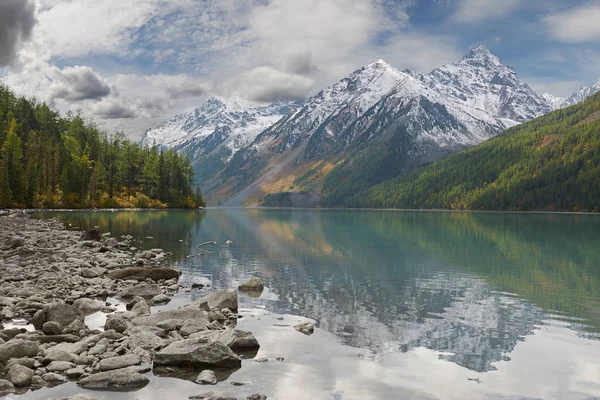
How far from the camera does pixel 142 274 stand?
37.5 meters

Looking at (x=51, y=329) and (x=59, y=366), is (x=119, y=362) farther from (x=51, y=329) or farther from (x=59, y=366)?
(x=51, y=329)

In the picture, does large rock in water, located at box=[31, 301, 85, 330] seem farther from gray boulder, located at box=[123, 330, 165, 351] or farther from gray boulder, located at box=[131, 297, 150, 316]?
gray boulder, located at box=[123, 330, 165, 351]

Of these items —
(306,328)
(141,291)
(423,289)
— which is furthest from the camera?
(423,289)

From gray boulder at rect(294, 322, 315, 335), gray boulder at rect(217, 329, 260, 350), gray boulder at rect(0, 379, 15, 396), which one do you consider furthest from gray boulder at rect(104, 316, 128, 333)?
gray boulder at rect(294, 322, 315, 335)

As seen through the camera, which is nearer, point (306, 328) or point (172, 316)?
point (172, 316)

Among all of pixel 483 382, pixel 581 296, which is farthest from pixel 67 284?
pixel 581 296

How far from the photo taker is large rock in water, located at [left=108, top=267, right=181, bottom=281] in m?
37.1

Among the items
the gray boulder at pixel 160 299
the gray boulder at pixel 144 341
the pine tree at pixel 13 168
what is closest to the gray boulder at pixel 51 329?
the gray boulder at pixel 144 341

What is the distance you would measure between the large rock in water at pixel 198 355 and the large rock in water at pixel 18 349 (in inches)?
178

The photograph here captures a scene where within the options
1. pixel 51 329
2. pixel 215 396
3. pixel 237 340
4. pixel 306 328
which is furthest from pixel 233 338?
pixel 51 329

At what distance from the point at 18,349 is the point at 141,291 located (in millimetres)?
14549

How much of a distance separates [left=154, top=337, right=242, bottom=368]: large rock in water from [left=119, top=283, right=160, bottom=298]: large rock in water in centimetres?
1377

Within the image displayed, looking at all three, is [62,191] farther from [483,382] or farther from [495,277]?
[483,382]

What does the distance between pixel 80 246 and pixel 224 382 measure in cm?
4344
